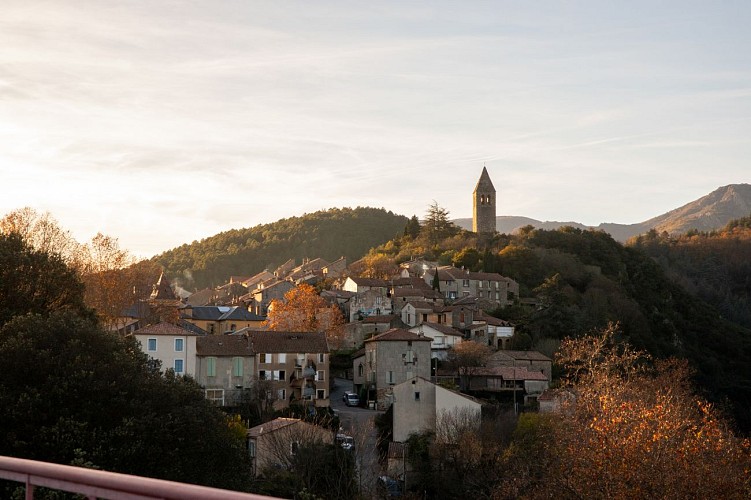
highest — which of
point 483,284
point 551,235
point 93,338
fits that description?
point 551,235

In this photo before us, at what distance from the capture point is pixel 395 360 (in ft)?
172

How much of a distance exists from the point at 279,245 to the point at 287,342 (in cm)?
8955

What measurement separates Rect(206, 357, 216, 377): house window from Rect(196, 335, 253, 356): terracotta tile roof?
0.33 m

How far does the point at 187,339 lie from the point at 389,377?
40.5 ft

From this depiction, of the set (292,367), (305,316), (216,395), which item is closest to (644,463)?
(216,395)

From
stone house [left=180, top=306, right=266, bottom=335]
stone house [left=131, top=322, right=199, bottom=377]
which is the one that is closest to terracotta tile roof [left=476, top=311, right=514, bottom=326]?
stone house [left=180, top=306, right=266, bottom=335]

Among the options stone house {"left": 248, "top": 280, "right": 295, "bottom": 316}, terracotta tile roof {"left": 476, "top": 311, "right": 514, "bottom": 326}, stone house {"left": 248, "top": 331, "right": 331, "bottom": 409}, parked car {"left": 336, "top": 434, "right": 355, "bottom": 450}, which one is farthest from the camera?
stone house {"left": 248, "top": 280, "right": 295, "bottom": 316}

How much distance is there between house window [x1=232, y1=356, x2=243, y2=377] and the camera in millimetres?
48156

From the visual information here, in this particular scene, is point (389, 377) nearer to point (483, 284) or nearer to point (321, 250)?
point (483, 284)

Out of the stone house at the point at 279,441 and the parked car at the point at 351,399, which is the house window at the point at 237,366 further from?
the stone house at the point at 279,441

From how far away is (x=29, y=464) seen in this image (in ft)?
14.0

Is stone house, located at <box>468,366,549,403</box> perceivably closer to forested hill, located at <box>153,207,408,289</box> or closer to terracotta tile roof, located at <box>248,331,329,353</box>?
terracotta tile roof, located at <box>248,331,329,353</box>

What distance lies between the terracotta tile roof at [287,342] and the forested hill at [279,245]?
75935 millimetres

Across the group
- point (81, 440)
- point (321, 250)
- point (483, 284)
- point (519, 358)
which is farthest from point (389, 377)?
point (321, 250)
